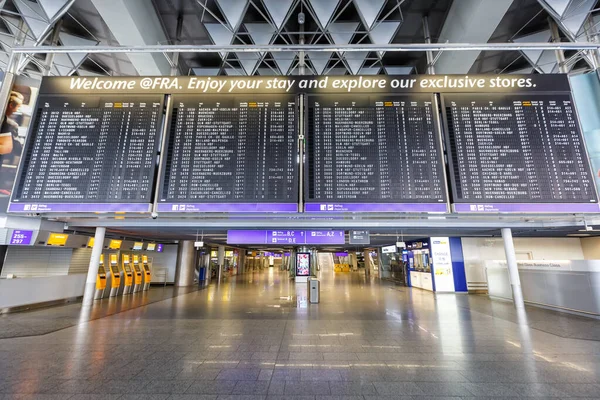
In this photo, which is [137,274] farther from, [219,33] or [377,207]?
[377,207]

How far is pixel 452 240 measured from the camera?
13.1m

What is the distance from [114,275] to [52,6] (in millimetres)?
9787

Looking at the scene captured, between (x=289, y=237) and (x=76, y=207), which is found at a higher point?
(x=76, y=207)

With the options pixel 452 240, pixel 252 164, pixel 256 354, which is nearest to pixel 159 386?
pixel 256 354

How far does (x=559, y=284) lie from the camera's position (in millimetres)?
8359

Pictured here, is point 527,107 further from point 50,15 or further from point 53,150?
point 50,15

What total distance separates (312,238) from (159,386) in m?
4.46

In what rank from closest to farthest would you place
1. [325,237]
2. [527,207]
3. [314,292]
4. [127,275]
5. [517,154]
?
[527,207] < [517,154] < [325,237] < [314,292] < [127,275]

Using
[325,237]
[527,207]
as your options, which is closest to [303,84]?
[325,237]

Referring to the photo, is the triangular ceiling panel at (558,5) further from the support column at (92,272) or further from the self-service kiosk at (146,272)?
the self-service kiosk at (146,272)

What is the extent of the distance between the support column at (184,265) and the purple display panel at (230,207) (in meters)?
11.7

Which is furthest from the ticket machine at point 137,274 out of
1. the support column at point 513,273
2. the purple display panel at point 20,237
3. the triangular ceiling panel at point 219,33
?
the support column at point 513,273

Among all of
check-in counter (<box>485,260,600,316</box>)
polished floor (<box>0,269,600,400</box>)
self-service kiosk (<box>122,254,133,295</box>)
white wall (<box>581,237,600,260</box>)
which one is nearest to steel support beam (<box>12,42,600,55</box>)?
polished floor (<box>0,269,600,400</box>)

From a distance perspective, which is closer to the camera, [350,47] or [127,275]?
[350,47]
